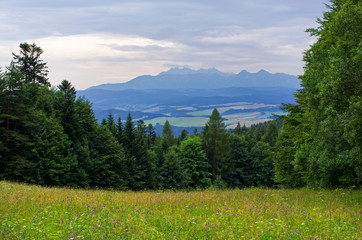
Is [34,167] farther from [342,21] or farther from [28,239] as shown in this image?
[342,21]

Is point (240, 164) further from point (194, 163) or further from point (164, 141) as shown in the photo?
point (164, 141)

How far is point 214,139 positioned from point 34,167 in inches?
1870

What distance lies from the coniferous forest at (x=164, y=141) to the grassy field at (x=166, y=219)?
13.6 feet

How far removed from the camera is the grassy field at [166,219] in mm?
7199

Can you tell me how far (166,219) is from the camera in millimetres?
8484

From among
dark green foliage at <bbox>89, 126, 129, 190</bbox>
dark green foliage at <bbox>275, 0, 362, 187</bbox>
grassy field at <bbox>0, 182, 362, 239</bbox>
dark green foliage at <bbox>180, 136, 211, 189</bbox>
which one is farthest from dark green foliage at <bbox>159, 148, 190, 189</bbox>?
grassy field at <bbox>0, 182, 362, 239</bbox>

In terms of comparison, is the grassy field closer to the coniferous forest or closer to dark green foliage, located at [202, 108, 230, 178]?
the coniferous forest

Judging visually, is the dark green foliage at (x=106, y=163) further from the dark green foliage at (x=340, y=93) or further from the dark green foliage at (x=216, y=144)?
the dark green foliage at (x=216, y=144)

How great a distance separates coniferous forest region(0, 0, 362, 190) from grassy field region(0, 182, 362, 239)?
415 cm

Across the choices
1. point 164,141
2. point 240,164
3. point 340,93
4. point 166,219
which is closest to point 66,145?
point 166,219

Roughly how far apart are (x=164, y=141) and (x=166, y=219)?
60024 mm

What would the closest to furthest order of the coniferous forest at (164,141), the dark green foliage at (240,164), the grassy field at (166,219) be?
the grassy field at (166,219) → the coniferous forest at (164,141) → the dark green foliage at (240,164)

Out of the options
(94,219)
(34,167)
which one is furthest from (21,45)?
(94,219)

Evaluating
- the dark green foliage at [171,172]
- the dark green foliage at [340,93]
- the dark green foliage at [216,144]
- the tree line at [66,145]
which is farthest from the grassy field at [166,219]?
the dark green foliage at [216,144]
